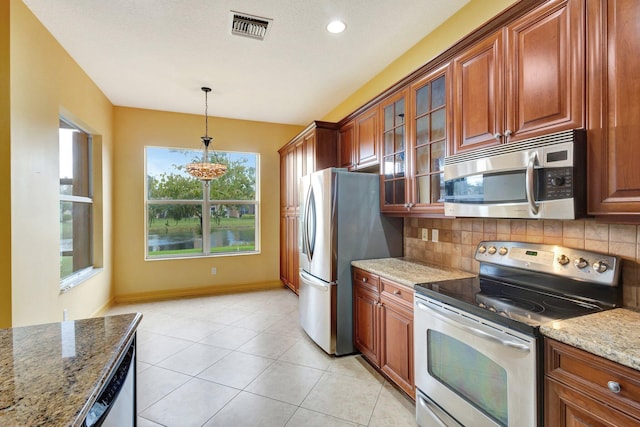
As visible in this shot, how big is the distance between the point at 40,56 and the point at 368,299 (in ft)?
10.9

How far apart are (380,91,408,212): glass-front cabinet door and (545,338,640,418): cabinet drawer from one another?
1496 millimetres

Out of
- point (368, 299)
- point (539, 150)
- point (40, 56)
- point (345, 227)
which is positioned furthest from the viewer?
point (345, 227)

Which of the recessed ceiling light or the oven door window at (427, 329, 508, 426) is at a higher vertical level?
the recessed ceiling light

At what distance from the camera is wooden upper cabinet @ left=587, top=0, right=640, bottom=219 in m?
1.24

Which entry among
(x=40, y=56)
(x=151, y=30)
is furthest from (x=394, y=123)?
(x=40, y=56)

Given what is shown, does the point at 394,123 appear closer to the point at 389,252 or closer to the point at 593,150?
the point at 389,252

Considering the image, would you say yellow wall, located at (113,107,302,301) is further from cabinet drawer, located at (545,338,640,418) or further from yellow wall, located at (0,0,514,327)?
cabinet drawer, located at (545,338,640,418)

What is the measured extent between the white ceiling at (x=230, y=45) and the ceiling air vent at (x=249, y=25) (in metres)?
0.05

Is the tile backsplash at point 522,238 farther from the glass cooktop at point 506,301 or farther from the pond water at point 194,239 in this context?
the pond water at point 194,239

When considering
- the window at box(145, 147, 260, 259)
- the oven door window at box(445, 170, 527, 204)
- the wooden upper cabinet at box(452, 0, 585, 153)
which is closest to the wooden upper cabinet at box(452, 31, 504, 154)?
the wooden upper cabinet at box(452, 0, 585, 153)

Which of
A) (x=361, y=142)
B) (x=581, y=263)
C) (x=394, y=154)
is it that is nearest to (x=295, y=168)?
(x=361, y=142)

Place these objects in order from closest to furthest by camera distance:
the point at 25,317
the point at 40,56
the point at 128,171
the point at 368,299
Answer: the point at 25,317 < the point at 40,56 < the point at 368,299 < the point at 128,171

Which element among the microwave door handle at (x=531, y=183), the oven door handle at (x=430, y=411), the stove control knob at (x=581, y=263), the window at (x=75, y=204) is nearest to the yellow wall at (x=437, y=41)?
the microwave door handle at (x=531, y=183)

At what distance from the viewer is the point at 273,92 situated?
13.0ft
